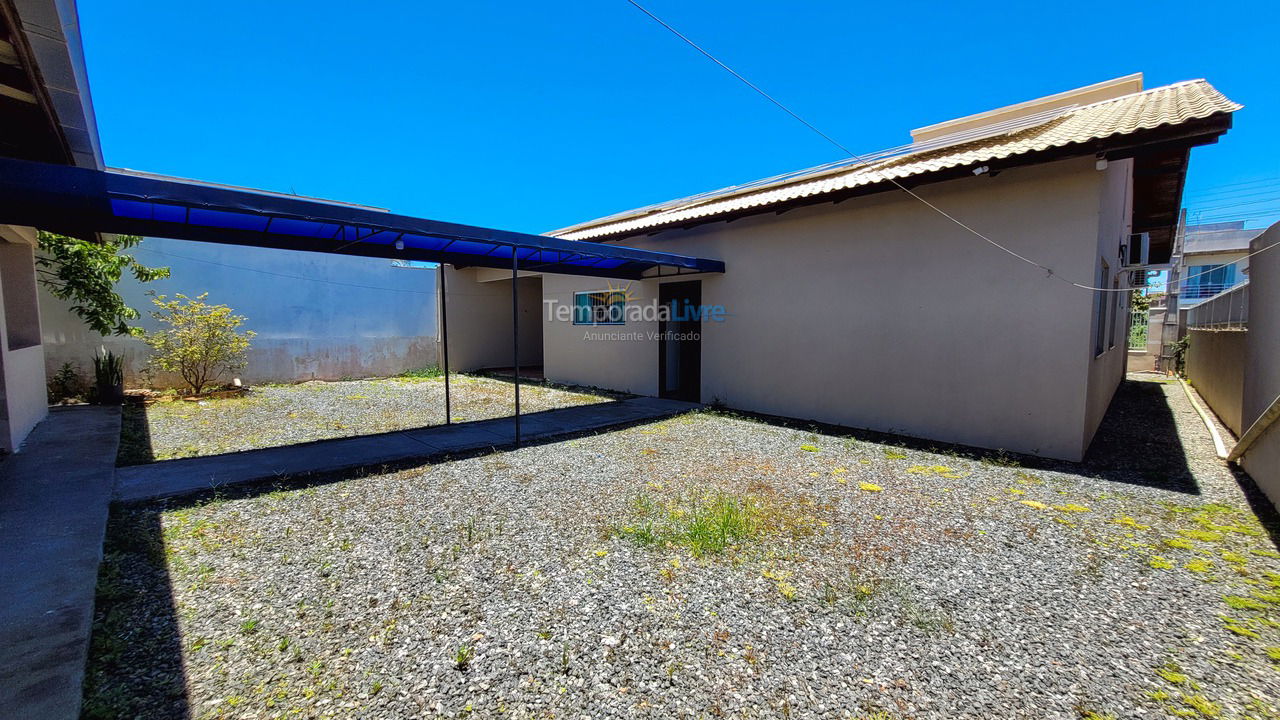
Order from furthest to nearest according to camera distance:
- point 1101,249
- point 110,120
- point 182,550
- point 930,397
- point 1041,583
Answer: point 930,397 < point 1101,249 < point 110,120 < point 182,550 < point 1041,583

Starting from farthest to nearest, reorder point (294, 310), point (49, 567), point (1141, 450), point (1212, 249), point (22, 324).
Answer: point (1212, 249), point (294, 310), point (22, 324), point (1141, 450), point (49, 567)

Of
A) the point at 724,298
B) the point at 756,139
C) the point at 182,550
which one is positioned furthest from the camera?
the point at 756,139

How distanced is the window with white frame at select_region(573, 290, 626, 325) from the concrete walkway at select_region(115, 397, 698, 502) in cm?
297

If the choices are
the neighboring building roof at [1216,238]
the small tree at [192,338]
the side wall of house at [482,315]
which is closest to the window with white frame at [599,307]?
the side wall of house at [482,315]

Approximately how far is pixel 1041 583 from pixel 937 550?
0.54 metres

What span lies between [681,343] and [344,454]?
252 inches

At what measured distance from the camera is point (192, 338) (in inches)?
365

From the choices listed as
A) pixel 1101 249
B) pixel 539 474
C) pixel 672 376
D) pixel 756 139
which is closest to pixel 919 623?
pixel 539 474

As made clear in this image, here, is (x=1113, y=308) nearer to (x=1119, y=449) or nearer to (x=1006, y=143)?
(x=1119, y=449)

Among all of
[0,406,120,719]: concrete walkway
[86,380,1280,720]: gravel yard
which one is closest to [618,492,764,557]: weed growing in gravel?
[86,380,1280,720]: gravel yard

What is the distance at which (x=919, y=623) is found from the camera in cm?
237

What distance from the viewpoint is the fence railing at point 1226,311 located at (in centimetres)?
681

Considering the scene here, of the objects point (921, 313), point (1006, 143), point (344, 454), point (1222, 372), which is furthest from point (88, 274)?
point (1222, 372)

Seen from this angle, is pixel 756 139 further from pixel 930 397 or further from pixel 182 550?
pixel 182 550
